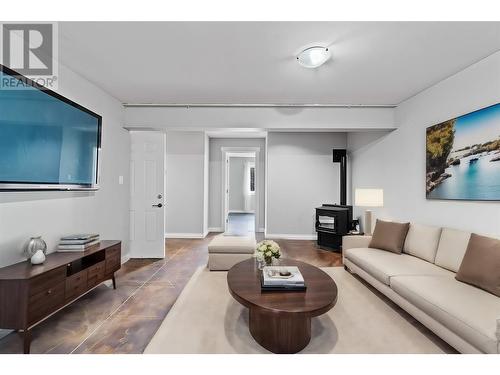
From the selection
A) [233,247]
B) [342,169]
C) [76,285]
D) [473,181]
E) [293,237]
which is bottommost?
[293,237]

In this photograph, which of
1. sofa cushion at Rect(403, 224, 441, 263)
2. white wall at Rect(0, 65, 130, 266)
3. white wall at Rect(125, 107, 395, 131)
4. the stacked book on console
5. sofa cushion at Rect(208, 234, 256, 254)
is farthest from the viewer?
white wall at Rect(125, 107, 395, 131)

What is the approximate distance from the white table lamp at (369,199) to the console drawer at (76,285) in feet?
12.4

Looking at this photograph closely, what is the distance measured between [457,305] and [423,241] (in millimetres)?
1172

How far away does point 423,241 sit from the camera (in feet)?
8.68

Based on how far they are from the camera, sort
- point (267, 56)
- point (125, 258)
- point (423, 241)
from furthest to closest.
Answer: point (125, 258) → point (423, 241) → point (267, 56)

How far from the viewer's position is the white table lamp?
3588 millimetres

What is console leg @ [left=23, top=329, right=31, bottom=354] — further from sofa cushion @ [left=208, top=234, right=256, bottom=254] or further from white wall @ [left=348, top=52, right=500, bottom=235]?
white wall @ [left=348, top=52, right=500, bottom=235]

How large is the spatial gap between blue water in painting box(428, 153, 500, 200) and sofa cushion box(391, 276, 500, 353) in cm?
94

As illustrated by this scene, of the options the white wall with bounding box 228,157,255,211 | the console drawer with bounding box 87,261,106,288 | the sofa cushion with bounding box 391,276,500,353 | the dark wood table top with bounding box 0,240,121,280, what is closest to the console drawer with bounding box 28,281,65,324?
the dark wood table top with bounding box 0,240,121,280

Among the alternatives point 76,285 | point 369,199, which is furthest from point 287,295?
point 369,199

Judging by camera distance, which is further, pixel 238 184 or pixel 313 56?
pixel 238 184

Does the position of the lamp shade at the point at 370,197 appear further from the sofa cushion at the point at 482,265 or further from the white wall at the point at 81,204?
the white wall at the point at 81,204

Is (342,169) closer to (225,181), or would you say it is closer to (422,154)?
(422,154)

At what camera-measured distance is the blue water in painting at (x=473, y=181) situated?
2.17 m
